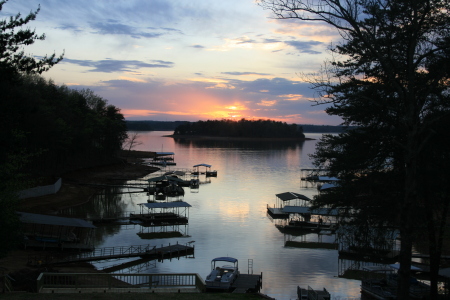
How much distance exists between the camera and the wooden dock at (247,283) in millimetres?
21841

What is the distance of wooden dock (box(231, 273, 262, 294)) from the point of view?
71.7 feet

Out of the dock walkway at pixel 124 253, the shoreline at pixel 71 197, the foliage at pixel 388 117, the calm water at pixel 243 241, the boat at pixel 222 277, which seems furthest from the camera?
the dock walkway at pixel 124 253

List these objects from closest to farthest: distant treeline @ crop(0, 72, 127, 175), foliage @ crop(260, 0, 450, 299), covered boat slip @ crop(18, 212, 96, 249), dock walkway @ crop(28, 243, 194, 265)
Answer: foliage @ crop(260, 0, 450, 299), dock walkway @ crop(28, 243, 194, 265), covered boat slip @ crop(18, 212, 96, 249), distant treeline @ crop(0, 72, 127, 175)

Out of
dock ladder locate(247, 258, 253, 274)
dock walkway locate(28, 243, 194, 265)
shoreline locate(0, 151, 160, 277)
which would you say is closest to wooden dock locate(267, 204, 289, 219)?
dock walkway locate(28, 243, 194, 265)

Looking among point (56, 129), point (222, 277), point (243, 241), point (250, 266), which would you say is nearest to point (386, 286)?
point (250, 266)

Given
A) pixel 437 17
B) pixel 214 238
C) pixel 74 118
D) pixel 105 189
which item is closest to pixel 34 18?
pixel 437 17

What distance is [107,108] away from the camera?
101062mm

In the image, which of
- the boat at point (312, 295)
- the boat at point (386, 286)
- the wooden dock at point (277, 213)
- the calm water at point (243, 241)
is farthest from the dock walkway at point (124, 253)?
the wooden dock at point (277, 213)

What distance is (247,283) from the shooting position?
2252 cm

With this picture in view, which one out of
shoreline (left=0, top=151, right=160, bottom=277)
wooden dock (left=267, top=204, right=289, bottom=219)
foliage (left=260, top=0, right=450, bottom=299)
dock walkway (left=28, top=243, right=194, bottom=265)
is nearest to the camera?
foliage (left=260, top=0, right=450, bottom=299)

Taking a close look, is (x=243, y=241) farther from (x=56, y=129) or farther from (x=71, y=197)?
(x=56, y=129)

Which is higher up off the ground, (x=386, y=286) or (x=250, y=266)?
(x=386, y=286)

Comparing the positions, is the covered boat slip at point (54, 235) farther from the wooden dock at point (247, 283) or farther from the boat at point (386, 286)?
the boat at point (386, 286)

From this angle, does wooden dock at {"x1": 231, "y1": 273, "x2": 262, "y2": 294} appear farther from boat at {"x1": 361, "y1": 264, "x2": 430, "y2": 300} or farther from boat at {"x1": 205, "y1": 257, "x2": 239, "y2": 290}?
boat at {"x1": 361, "y1": 264, "x2": 430, "y2": 300}
